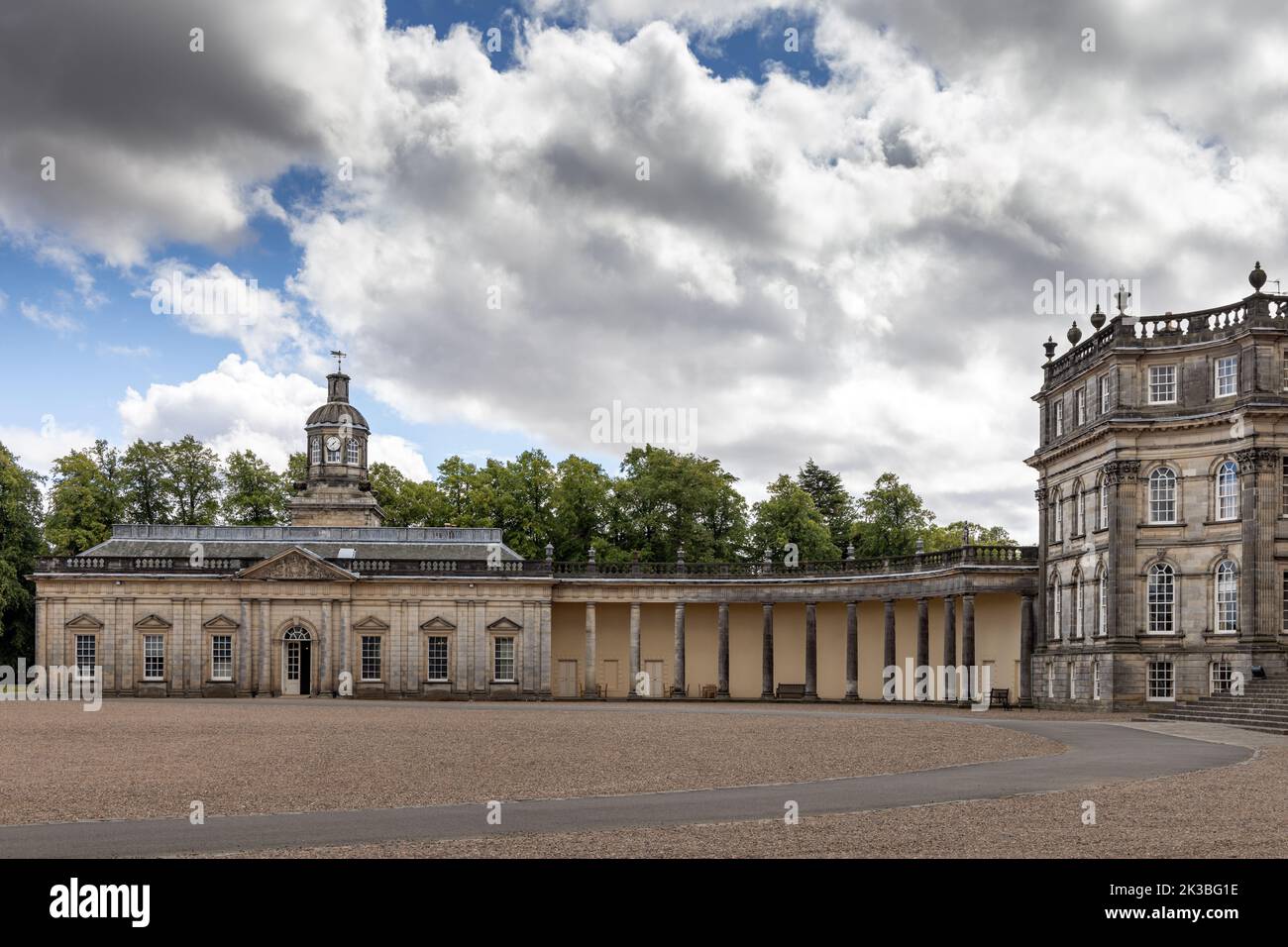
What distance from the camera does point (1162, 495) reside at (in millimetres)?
49812

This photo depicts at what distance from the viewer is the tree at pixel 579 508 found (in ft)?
271

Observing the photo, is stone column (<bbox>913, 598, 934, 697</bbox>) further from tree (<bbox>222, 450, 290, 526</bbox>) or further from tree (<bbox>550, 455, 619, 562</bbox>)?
tree (<bbox>222, 450, 290, 526</bbox>)

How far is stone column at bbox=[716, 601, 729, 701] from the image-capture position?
68750 mm

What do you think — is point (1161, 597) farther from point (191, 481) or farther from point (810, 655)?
point (191, 481)

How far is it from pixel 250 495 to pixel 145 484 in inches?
277

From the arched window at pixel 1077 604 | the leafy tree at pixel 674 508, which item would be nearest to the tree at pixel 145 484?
the leafy tree at pixel 674 508

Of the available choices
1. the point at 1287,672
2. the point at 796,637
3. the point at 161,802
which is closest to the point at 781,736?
the point at 161,802

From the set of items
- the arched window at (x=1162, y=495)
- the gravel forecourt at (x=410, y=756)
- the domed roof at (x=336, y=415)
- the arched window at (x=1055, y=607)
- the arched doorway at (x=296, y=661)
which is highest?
the domed roof at (x=336, y=415)

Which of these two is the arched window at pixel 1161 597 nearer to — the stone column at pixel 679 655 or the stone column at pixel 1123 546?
the stone column at pixel 1123 546

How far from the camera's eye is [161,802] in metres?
17.9

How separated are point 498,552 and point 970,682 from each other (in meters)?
28.8

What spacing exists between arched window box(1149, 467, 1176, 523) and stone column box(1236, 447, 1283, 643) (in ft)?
10.0

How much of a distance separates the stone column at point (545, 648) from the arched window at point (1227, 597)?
3521 cm
